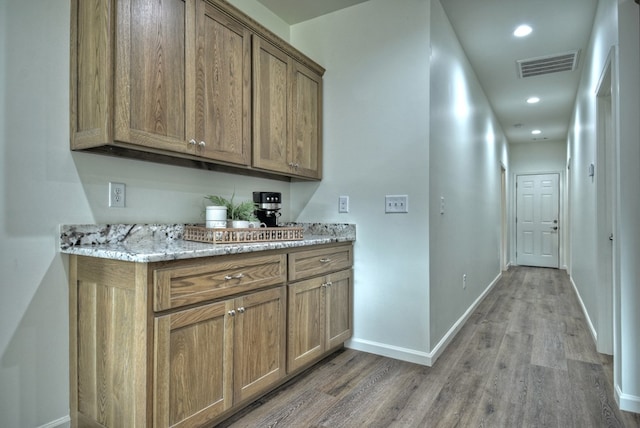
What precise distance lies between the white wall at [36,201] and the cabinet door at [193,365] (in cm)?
60

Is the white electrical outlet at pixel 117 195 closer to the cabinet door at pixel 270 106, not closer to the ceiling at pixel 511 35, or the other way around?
the cabinet door at pixel 270 106

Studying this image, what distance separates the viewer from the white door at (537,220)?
275 inches

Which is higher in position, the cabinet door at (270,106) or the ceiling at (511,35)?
the ceiling at (511,35)

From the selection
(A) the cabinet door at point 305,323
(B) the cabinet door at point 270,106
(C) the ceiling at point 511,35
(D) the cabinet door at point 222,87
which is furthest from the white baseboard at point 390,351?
(C) the ceiling at point 511,35

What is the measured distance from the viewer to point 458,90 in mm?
3262

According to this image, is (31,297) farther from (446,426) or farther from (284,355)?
(446,426)

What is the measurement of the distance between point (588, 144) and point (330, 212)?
254 centimetres

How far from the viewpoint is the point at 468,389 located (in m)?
2.12

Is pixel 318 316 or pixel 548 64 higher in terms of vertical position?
pixel 548 64

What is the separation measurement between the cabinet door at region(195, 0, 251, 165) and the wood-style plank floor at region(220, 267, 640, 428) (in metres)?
1.38

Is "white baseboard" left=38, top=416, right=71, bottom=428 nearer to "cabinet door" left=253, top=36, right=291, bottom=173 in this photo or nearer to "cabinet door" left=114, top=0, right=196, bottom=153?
"cabinet door" left=114, top=0, right=196, bottom=153

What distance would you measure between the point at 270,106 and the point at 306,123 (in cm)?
41

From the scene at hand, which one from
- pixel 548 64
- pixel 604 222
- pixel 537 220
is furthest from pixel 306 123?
pixel 537 220

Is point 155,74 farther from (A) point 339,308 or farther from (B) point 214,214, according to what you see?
(A) point 339,308
